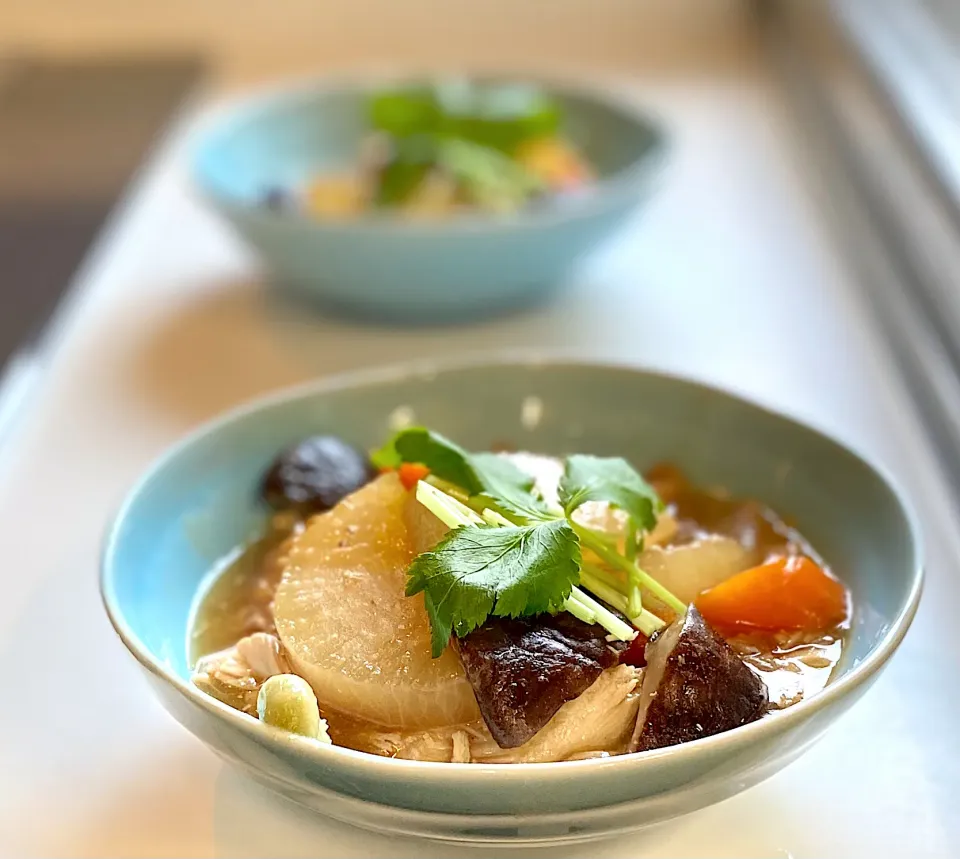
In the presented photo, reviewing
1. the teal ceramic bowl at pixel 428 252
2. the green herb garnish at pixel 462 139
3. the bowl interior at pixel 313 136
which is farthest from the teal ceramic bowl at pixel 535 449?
the bowl interior at pixel 313 136

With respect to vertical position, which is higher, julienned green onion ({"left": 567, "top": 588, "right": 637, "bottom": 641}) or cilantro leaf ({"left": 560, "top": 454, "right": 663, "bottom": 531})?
cilantro leaf ({"left": 560, "top": 454, "right": 663, "bottom": 531})

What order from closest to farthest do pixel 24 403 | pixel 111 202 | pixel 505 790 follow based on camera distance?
pixel 505 790 < pixel 24 403 < pixel 111 202

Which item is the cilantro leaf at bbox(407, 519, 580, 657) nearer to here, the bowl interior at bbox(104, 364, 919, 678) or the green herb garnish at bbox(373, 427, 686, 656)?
the green herb garnish at bbox(373, 427, 686, 656)

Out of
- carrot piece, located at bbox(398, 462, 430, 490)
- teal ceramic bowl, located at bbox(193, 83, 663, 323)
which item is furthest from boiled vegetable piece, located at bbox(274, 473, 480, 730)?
teal ceramic bowl, located at bbox(193, 83, 663, 323)

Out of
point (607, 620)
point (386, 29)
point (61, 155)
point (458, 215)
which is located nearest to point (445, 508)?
point (607, 620)

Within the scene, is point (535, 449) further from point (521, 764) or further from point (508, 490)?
point (521, 764)

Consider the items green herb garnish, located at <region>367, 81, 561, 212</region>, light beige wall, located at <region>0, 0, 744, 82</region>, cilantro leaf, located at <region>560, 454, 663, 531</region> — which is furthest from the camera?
light beige wall, located at <region>0, 0, 744, 82</region>

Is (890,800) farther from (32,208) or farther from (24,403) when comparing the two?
(32,208)

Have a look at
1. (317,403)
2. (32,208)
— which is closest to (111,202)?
(32,208)
